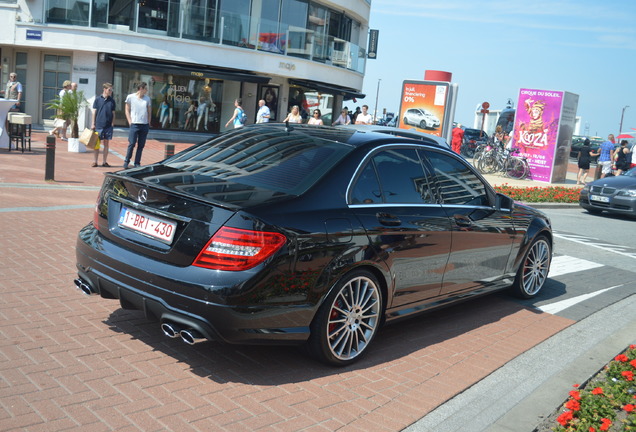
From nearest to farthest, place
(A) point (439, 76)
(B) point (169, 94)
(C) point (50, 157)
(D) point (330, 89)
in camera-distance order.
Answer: (C) point (50, 157)
(A) point (439, 76)
(B) point (169, 94)
(D) point (330, 89)

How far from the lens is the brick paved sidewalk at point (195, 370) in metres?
3.71

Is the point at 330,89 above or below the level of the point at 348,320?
above

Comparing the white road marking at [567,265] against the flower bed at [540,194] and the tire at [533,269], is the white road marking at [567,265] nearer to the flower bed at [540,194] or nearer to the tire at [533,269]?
the tire at [533,269]

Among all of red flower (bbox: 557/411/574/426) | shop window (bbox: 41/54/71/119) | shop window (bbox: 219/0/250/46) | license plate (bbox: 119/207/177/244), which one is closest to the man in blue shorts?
license plate (bbox: 119/207/177/244)

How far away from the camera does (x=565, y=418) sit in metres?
3.94

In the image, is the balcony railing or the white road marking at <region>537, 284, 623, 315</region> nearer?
the white road marking at <region>537, 284, 623, 315</region>

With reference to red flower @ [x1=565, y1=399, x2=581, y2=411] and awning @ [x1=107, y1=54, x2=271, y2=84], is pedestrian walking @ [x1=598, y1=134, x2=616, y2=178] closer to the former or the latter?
awning @ [x1=107, y1=54, x2=271, y2=84]

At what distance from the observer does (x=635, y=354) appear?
5.37m

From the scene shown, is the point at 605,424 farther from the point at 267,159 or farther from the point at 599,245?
the point at 599,245

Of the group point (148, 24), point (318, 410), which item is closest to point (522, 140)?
point (148, 24)

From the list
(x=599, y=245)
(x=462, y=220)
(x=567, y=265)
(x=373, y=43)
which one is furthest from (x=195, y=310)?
(x=373, y=43)

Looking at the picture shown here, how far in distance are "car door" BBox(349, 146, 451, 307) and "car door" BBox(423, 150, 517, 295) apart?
0.50 feet

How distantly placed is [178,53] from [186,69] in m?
0.79

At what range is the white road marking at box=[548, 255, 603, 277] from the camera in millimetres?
9180
